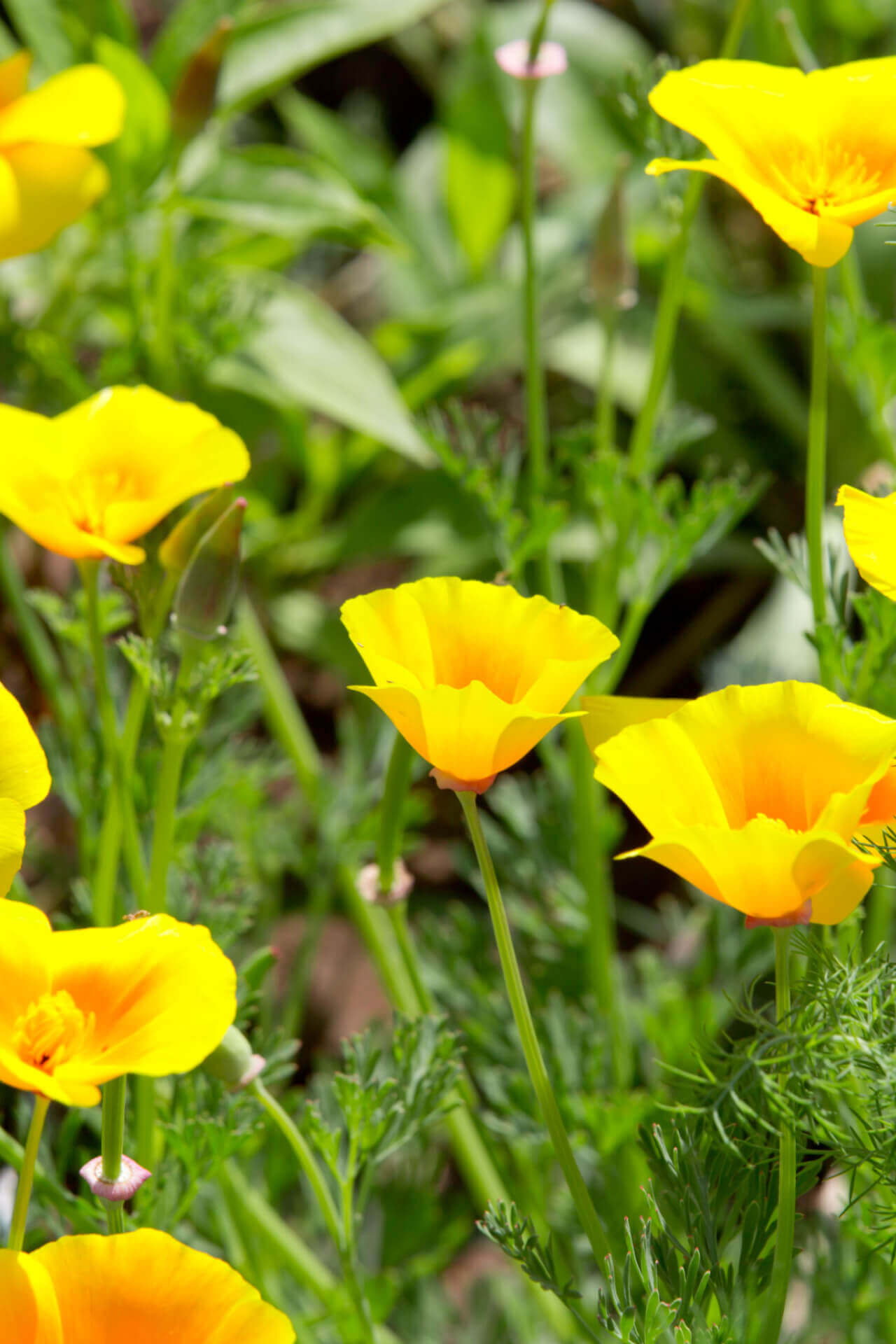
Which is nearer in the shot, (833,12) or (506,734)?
(506,734)

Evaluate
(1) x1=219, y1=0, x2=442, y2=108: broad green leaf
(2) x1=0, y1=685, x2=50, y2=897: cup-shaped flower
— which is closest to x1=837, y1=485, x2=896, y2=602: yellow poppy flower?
(2) x1=0, y1=685, x2=50, y2=897: cup-shaped flower

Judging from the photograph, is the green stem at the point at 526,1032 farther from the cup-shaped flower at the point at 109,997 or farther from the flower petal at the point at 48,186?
the flower petal at the point at 48,186

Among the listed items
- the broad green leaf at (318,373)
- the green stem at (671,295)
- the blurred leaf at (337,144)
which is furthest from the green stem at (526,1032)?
the blurred leaf at (337,144)

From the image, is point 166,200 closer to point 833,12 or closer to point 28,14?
point 28,14

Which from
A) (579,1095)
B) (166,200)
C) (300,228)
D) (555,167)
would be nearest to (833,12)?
(555,167)

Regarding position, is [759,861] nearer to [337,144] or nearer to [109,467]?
[109,467]

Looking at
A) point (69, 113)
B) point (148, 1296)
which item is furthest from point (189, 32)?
point (148, 1296)
